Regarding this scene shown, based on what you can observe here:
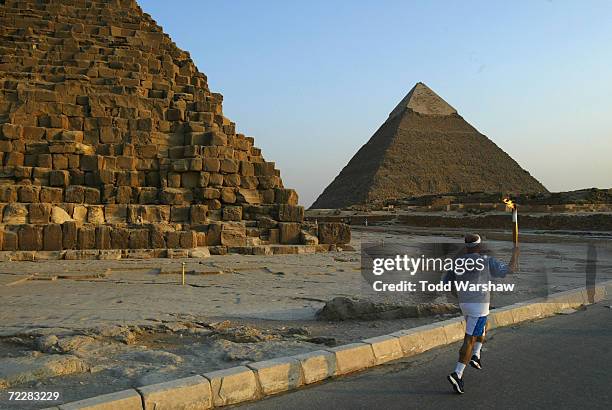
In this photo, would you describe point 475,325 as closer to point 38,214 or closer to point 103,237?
point 103,237

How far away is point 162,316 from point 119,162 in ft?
26.8

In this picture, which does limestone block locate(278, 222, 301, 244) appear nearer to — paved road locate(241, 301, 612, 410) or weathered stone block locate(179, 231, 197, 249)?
weathered stone block locate(179, 231, 197, 249)

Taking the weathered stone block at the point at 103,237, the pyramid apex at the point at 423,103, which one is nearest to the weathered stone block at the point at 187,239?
the weathered stone block at the point at 103,237

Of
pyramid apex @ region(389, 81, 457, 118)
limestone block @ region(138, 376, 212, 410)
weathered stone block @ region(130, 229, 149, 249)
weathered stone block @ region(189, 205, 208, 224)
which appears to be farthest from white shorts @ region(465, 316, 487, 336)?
pyramid apex @ region(389, 81, 457, 118)

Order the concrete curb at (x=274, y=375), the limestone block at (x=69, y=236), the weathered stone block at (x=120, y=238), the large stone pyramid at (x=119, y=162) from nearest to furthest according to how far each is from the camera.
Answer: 1. the concrete curb at (x=274, y=375)
2. the limestone block at (x=69, y=236)
3. the weathered stone block at (x=120, y=238)
4. the large stone pyramid at (x=119, y=162)

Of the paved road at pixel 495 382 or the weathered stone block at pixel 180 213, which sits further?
the weathered stone block at pixel 180 213

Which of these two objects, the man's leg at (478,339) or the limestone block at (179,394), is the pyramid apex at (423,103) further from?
the limestone block at (179,394)

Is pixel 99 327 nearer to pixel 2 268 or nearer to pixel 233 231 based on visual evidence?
pixel 2 268

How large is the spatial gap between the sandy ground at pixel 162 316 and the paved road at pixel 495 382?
60 centimetres

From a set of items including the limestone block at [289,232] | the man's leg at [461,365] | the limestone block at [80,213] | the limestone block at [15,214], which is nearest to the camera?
the man's leg at [461,365]

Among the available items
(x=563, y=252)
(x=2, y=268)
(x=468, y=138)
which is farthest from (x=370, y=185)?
(x=2, y=268)

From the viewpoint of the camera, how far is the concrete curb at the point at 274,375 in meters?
3.04

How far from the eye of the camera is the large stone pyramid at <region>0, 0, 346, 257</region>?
11.1 m

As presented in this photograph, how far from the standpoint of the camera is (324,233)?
12820 millimetres
